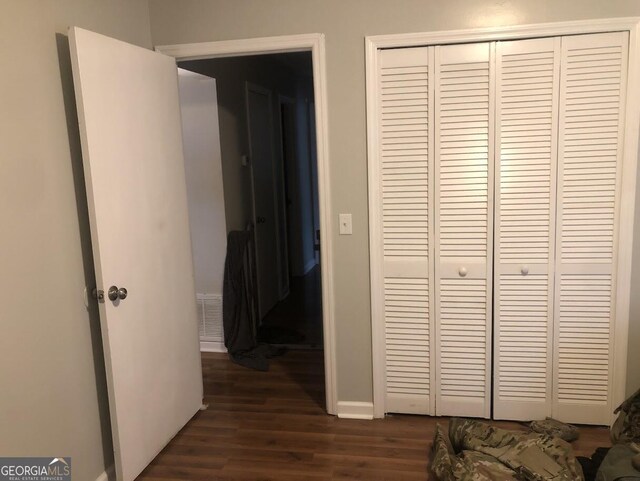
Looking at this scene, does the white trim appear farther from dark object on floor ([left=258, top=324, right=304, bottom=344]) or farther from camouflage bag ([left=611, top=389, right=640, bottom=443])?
dark object on floor ([left=258, top=324, right=304, bottom=344])

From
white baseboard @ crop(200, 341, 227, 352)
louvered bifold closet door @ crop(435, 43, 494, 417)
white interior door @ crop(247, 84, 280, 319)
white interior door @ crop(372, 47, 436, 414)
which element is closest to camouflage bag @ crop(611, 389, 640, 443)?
louvered bifold closet door @ crop(435, 43, 494, 417)

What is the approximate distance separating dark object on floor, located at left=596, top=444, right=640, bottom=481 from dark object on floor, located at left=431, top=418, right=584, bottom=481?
24cm

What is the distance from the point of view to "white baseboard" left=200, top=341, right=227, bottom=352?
3.93 m

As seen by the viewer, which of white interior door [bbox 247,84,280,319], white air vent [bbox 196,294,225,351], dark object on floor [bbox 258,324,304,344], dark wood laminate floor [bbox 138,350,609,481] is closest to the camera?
dark wood laminate floor [bbox 138,350,609,481]

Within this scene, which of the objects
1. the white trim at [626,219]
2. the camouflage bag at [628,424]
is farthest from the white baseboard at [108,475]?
the white trim at [626,219]

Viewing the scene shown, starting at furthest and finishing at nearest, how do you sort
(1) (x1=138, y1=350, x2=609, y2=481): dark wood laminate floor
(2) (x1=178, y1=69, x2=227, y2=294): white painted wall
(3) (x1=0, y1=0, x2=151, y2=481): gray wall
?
1. (2) (x1=178, y1=69, x2=227, y2=294): white painted wall
2. (1) (x1=138, y1=350, x2=609, y2=481): dark wood laminate floor
3. (3) (x1=0, y1=0, x2=151, y2=481): gray wall

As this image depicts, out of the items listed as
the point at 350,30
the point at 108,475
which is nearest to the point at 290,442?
the point at 108,475

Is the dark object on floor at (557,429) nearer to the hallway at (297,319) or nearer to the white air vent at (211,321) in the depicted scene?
the hallway at (297,319)

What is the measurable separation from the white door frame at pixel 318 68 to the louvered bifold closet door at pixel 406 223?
11.1 inches

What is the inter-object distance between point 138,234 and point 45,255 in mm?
454

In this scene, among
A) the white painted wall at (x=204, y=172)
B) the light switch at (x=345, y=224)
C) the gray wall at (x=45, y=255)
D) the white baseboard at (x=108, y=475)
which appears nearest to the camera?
the gray wall at (x=45, y=255)

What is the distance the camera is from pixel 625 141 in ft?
7.94

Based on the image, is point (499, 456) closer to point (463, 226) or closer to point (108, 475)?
point (463, 226)

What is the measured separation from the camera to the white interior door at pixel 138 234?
2076mm
